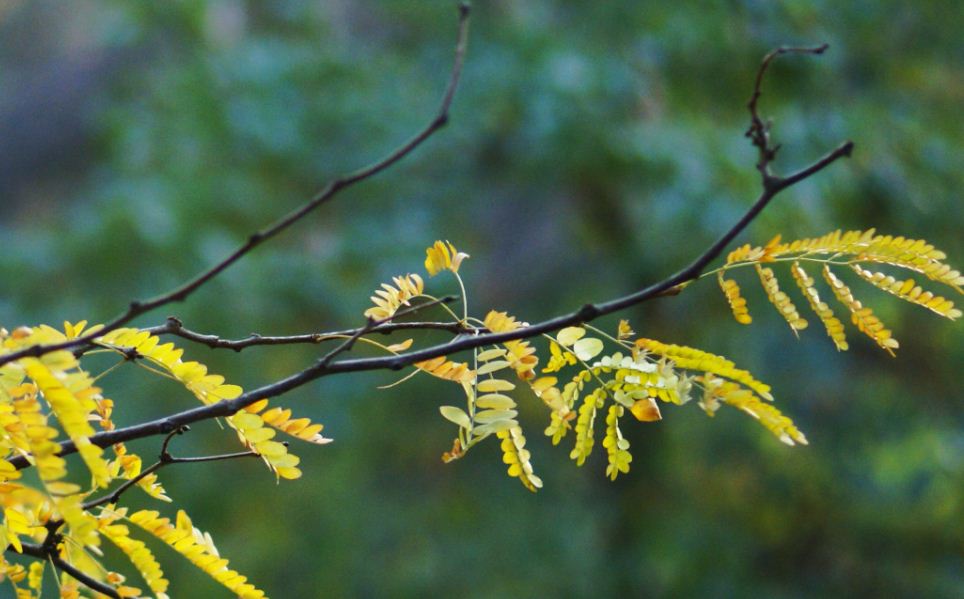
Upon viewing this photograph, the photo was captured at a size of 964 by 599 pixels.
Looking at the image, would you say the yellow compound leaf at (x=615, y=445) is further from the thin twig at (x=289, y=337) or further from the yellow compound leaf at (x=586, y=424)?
the thin twig at (x=289, y=337)

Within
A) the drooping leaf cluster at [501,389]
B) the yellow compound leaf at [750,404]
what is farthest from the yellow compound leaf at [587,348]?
the yellow compound leaf at [750,404]

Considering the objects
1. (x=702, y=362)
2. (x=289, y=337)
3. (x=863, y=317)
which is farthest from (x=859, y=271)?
(x=289, y=337)

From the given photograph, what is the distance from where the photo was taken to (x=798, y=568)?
433 cm

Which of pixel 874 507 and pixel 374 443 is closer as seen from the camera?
pixel 874 507

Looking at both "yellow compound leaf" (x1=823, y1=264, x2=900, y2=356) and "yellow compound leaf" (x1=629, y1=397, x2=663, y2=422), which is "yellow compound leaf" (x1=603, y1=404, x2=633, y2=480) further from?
"yellow compound leaf" (x1=823, y1=264, x2=900, y2=356)

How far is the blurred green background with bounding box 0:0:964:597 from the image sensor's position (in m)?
3.49

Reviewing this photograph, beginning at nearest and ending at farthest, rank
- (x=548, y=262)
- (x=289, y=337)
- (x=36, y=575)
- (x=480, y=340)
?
(x=480, y=340) < (x=289, y=337) < (x=36, y=575) < (x=548, y=262)

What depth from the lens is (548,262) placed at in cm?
490

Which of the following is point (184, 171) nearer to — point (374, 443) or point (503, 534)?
point (374, 443)

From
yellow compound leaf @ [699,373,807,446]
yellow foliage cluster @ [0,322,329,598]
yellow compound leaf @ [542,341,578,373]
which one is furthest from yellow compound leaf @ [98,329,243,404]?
yellow compound leaf @ [699,373,807,446]

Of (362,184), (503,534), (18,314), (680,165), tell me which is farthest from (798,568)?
(18,314)

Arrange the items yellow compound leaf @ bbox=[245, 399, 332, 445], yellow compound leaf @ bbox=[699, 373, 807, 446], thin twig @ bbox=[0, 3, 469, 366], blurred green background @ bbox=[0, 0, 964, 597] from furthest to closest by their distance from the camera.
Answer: blurred green background @ bbox=[0, 0, 964, 597] → yellow compound leaf @ bbox=[245, 399, 332, 445] → yellow compound leaf @ bbox=[699, 373, 807, 446] → thin twig @ bbox=[0, 3, 469, 366]

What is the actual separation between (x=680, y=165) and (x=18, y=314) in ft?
8.14

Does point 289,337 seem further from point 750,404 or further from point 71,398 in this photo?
point 750,404
